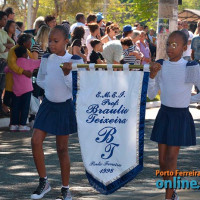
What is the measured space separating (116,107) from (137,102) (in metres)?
0.22

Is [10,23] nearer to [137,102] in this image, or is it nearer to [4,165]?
[4,165]

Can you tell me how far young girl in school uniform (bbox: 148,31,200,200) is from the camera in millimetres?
7133

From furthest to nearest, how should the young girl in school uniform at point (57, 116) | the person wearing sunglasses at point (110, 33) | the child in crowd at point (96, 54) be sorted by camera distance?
the person wearing sunglasses at point (110, 33) < the child in crowd at point (96, 54) < the young girl in school uniform at point (57, 116)

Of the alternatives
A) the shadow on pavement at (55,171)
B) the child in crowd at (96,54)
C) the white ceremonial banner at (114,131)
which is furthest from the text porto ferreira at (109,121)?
the child in crowd at (96,54)

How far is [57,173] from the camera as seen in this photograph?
9.02 metres

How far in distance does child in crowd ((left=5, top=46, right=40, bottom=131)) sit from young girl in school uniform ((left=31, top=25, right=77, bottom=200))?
18.4 feet

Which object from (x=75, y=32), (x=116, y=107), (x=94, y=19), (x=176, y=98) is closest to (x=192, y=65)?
(x=176, y=98)

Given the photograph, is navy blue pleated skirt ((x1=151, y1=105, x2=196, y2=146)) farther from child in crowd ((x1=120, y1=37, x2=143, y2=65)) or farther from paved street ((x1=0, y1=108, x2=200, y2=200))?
child in crowd ((x1=120, y1=37, x2=143, y2=65))

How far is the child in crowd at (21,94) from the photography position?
13.2m

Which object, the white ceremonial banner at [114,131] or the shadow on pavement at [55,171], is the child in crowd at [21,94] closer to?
the shadow on pavement at [55,171]

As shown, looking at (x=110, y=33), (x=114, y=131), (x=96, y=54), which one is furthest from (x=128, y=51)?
(x=114, y=131)

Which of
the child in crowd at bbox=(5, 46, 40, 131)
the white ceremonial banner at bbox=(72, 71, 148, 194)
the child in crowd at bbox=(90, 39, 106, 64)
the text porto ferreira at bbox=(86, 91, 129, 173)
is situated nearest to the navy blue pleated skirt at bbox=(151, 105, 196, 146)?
the white ceremonial banner at bbox=(72, 71, 148, 194)

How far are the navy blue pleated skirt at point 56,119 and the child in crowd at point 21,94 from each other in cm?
564

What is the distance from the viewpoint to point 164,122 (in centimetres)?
722
